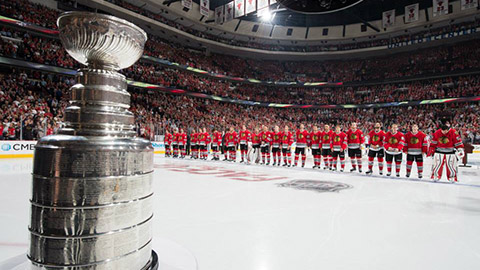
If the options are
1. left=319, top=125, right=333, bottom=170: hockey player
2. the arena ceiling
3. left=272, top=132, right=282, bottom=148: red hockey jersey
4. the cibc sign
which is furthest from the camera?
the arena ceiling

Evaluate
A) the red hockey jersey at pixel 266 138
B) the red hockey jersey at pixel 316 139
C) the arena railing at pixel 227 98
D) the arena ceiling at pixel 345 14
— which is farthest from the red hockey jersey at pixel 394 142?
the arena railing at pixel 227 98

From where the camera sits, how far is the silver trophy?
3.84ft

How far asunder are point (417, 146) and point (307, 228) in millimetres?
6601

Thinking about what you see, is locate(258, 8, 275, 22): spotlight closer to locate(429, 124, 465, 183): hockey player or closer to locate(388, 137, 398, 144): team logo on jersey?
locate(388, 137, 398, 144): team logo on jersey

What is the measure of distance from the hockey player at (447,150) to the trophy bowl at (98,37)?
8231 mm

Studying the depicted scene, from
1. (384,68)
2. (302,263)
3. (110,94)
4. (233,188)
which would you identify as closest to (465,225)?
(302,263)

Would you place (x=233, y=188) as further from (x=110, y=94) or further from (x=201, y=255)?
(x=110, y=94)

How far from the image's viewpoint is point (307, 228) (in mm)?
2895

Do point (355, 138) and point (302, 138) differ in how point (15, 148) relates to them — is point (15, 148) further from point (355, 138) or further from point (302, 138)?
point (355, 138)

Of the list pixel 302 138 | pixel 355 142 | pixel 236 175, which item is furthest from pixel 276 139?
pixel 236 175

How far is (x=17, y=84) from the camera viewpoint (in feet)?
54.3

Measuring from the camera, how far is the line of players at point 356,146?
23.9 feet

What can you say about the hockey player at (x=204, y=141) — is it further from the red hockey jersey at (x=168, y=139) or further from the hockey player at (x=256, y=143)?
the hockey player at (x=256, y=143)

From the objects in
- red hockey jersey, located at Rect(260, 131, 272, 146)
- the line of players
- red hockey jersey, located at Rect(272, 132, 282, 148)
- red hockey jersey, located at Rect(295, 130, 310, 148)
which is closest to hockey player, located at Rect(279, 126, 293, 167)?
the line of players
